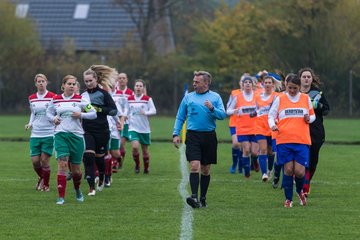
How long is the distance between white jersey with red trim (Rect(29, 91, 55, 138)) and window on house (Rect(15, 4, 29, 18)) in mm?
38485

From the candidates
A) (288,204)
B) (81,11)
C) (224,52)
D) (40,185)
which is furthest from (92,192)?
(81,11)

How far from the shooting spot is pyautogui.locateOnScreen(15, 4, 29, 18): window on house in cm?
5528

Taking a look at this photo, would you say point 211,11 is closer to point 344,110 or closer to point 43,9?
point 43,9

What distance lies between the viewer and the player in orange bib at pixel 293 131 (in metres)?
13.2

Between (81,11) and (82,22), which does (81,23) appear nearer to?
(82,22)

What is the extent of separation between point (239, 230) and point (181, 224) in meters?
0.78

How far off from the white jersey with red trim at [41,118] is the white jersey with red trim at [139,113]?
381 centimetres

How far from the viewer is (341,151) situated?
84.1 ft

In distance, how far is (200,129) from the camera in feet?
44.0

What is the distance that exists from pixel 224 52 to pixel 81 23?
13.7 meters

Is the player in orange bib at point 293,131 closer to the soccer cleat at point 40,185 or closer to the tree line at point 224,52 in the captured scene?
the soccer cleat at point 40,185

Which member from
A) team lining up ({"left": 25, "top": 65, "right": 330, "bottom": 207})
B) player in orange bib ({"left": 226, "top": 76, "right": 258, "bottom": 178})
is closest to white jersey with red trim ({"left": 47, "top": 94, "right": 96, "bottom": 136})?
team lining up ({"left": 25, "top": 65, "right": 330, "bottom": 207})

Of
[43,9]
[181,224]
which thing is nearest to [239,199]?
[181,224]

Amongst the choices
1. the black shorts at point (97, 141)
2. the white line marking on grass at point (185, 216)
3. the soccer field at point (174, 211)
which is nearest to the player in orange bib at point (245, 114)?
the soccer field at point (174, 211)
